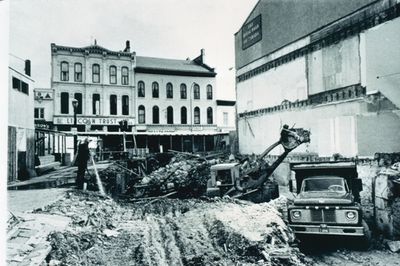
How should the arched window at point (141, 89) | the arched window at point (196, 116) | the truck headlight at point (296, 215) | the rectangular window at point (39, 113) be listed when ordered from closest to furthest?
the truck headlight at point (296, 215)
the arched window at point (196, 116)
the rectangular window at point (39, 113)
the arched window at point (141, 89)

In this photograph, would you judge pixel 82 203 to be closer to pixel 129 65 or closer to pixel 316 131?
pixel 316 131

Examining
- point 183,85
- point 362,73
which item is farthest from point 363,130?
point 183,85

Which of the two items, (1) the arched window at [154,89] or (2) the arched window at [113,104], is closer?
(1) the arched window at [154,89]

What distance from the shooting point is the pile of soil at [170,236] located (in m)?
5.44

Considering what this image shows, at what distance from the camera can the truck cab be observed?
5.89m

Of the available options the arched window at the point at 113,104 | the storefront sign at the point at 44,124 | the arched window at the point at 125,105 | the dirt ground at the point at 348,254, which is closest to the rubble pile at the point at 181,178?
the dirt ground at the point at 348,254

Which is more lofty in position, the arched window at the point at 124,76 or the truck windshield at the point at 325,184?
the arched window at the point at 124,76

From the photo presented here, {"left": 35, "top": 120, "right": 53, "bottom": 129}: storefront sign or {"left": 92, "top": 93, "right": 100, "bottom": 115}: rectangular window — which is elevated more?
{"left": 92, "top": 93, "right": 100, "bottom": 115}: rectangular window

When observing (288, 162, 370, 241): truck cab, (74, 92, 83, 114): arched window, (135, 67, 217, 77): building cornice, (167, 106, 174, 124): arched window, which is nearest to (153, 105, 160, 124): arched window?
(167, 106, 174, 124): arched window

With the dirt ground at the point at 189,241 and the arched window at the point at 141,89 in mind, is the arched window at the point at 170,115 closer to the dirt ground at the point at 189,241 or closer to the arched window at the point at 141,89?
the arched window at the point at 141,89

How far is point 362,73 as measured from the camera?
9828 millimetres

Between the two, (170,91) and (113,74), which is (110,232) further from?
(113,74)

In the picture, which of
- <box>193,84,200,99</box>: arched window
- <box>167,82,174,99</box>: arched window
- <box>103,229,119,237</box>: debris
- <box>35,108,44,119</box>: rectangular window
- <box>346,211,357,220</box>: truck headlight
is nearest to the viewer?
<box>346,211,357,220</box>: truck headlight

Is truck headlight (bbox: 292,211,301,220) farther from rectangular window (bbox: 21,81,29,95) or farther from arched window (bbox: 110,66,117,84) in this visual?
arched window (bbox: 110,66,117,84)
